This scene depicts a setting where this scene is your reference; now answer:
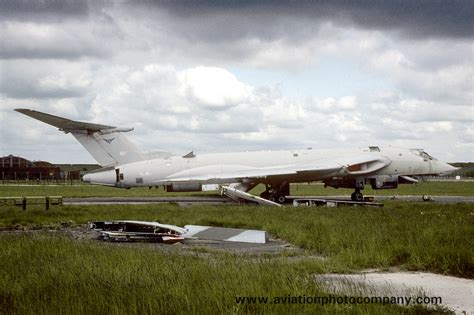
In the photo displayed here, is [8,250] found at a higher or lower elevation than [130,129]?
lower

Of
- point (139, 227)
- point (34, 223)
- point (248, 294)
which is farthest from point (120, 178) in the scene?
point (248, 294)

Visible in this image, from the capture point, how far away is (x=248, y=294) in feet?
24.7

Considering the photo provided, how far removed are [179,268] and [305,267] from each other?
2.29 metres

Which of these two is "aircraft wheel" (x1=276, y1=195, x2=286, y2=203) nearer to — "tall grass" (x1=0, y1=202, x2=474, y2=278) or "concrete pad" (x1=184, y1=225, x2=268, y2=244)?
"tall grass" (x1=0, y1=202, x2=474, y2=278)

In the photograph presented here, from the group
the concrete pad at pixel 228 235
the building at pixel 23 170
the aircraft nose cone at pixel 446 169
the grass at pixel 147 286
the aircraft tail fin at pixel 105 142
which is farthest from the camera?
the building at pixel 23 170

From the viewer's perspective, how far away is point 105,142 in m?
32.5

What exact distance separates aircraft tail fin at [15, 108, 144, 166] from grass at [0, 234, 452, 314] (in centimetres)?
2116

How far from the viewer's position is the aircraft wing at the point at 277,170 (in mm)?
32250

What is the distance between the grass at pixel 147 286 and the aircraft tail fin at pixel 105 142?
21.2 metres

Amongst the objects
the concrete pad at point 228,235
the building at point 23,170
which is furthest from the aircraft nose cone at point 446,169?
the building at point 23,170

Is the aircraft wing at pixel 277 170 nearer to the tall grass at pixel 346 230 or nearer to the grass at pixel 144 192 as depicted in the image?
the tall grass at pixel 346 230

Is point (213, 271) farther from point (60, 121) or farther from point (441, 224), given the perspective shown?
point (60, 121)

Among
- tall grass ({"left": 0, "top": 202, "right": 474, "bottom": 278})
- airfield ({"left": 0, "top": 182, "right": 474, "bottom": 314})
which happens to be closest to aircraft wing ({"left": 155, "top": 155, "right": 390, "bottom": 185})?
tall grass ({"left": 0, "top": 202, "right": 474, "bottom": 278})

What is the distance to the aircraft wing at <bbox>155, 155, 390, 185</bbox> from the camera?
32.2m
